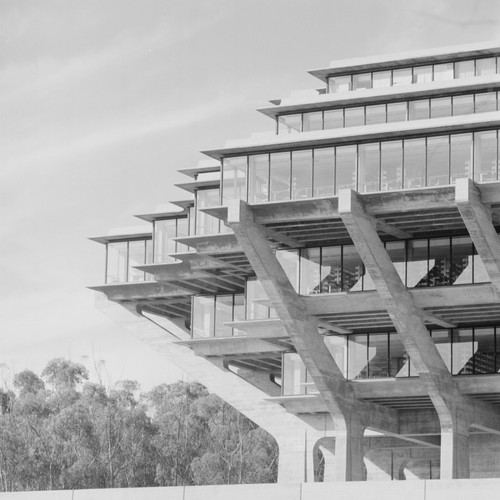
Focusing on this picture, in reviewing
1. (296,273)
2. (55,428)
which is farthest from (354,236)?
(55,428)

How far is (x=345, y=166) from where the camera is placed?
5238 centimetres

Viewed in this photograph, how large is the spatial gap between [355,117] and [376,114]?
90 cm

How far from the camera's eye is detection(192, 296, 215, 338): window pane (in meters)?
63.4

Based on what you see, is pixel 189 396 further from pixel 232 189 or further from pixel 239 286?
pixel 232 189

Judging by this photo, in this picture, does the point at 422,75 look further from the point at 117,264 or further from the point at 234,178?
the point at 117,264

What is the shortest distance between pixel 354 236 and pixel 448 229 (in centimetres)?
478

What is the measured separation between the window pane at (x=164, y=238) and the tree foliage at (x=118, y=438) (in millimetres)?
23766

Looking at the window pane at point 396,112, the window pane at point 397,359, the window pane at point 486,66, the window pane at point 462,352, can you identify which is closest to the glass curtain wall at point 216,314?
the window pane at point 397,359

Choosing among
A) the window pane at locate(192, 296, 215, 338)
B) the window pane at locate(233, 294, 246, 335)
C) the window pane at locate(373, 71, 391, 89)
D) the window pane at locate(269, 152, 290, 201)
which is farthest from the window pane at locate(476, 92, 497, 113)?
the window pane at locate(192, 296, 215, 338)

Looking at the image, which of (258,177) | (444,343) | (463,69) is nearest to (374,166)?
(258,177)

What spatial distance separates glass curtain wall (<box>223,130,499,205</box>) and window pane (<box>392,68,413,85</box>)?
783 cm

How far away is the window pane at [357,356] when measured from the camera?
5750 centimetres

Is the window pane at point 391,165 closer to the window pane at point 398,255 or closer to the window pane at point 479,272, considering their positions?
the window pane at point 398,255

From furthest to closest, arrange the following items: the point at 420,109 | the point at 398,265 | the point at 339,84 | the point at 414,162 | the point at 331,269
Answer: the point at 339,84
the point at 331,269
the point at 420,109
the point at 398,265
the point at 414,162
